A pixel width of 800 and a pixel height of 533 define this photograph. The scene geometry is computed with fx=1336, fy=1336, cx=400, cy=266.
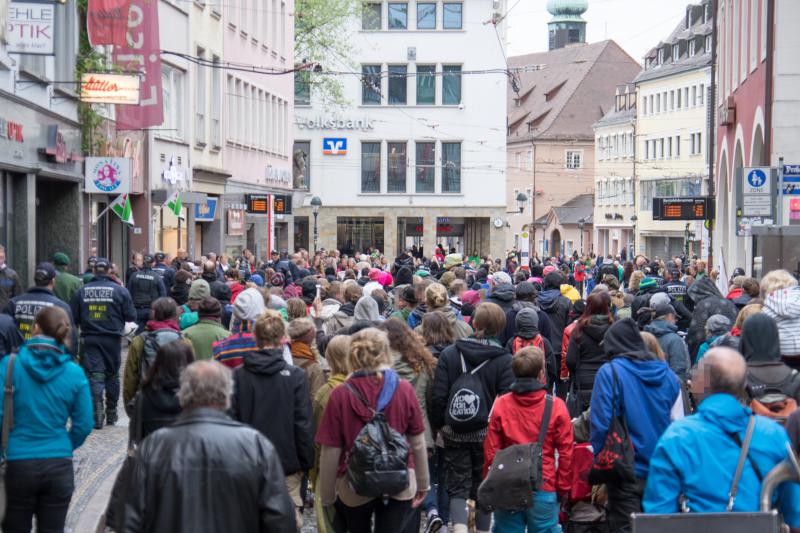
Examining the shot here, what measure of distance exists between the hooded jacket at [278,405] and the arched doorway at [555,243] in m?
94.7

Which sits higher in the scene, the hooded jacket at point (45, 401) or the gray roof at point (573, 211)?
the gray roof at point (573, 211)

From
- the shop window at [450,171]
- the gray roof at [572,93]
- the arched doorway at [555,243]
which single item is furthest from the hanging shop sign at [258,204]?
the gray roof at [572,93]

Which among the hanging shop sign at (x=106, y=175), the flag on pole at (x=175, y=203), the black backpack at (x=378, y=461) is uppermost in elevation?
the hanging shop sign at (x=106, y=175)

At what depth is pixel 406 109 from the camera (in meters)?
68.6

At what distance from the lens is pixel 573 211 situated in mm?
100750

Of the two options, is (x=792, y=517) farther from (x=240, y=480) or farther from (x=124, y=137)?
(x=124, y=137)

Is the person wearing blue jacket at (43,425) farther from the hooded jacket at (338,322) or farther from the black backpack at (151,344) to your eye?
the hooded jacket at (338,322)

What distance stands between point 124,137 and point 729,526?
2420 cm

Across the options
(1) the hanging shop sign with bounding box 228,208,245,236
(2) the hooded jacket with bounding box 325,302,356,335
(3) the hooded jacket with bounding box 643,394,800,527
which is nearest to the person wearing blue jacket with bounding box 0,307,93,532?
(3) the hooded jacket with bounding box 643,394,800,527

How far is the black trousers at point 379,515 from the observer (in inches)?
304

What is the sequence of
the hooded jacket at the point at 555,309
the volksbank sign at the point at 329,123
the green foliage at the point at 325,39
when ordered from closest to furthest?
the hooded jacket at the point at 555,309 → the green foliage at the point at 325,39 → the volksbank sign at the point at 329,123

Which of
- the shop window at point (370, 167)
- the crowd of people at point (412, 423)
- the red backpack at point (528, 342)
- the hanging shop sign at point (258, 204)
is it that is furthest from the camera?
the shop window at point (370, 167)

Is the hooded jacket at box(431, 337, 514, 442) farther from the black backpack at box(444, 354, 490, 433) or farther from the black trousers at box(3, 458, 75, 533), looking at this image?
the black trousers at box(3, 458, 75, 533)

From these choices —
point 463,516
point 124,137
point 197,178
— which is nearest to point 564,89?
point 197,178
